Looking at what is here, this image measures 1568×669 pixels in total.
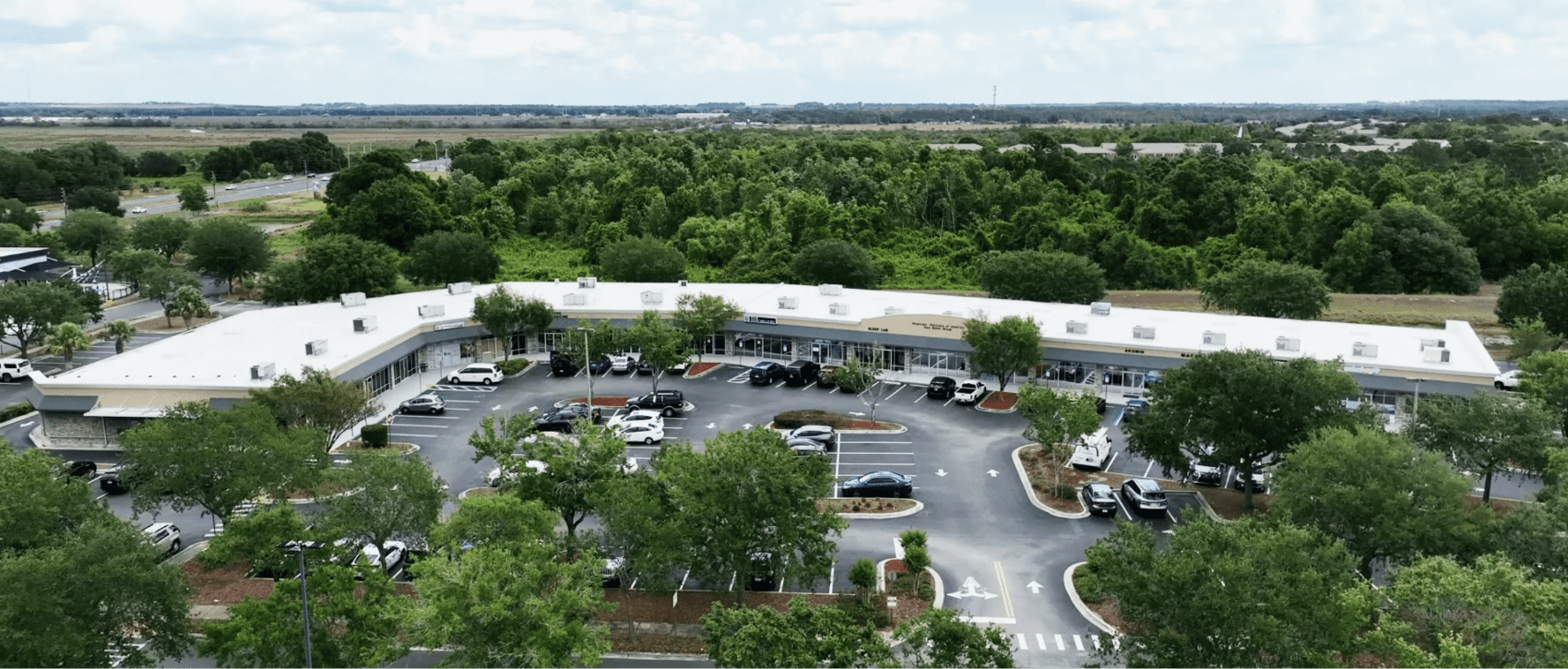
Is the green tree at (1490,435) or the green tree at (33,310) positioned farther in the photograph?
the green tree at (33,310)

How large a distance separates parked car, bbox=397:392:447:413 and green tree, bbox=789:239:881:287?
30.3 m

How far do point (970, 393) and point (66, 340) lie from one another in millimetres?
42580

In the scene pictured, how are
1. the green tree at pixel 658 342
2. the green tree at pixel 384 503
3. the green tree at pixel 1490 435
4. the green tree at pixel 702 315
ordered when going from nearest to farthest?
the green tree at pixel 384 503 → the green tree at pixel 1490 435 → the green tree at pixel 658 342 → the green tree at pixel 702 315

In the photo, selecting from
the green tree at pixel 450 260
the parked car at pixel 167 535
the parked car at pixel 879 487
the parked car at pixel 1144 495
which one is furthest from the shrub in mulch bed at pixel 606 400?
the green tree at pixel 450 260

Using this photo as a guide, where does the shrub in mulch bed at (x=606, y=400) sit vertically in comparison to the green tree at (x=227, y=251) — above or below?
below

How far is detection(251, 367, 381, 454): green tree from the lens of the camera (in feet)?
124

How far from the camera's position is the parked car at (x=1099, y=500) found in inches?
1359

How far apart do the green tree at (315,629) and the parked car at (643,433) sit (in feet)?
62.5

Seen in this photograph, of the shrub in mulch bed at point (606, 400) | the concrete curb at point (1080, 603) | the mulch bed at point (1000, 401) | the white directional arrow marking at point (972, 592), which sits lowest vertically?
the white directional arrow marking at point (972, 592)

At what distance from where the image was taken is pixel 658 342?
46875mm

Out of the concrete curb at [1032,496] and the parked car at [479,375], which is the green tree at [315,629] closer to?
the concrete curb at [1032,496]

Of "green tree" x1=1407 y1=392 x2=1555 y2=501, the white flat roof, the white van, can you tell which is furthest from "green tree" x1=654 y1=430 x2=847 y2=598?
the white van

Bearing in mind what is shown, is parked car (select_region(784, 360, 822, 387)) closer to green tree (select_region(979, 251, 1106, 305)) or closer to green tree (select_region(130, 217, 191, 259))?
green tree (select_region(979, 251, 1106, 305))

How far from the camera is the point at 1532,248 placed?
78062mm
